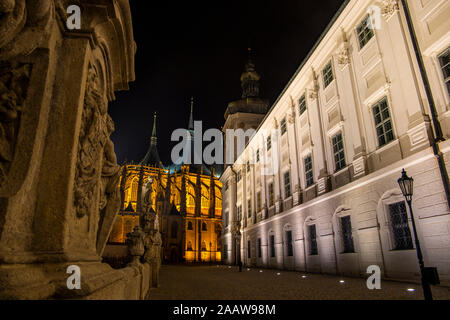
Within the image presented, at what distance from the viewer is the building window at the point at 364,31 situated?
12789 mm

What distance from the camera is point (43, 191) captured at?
1.99 m

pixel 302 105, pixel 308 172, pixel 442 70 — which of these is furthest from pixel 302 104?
pixel 442 70

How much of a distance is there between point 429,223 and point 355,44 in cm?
924

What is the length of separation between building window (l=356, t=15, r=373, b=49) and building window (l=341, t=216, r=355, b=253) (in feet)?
27.5

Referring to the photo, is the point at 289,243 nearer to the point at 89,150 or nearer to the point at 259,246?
the point at 259,246

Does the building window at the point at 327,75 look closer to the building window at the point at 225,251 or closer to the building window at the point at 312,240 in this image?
the building window at the point at 312,240

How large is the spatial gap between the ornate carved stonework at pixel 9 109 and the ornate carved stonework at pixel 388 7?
13.5 meters

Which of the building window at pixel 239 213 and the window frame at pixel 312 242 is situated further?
the building window at pixel 239 213

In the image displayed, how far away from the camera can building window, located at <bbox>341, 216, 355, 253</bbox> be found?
42.9ft

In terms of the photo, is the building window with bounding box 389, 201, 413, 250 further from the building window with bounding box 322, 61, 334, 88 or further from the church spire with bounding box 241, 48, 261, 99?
the church spire with bounding box 241, 48, 261, 99

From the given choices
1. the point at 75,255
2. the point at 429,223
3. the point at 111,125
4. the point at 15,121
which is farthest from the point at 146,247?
the point at 429,223

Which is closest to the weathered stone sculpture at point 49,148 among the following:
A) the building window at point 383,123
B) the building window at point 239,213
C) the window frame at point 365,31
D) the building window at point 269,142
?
the building window at point 383,123

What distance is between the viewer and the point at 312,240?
16453mm
